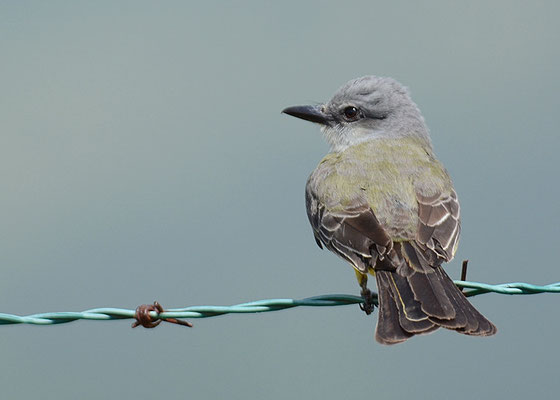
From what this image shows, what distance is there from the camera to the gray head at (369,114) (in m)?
8.12

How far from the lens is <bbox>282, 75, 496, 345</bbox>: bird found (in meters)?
5.31

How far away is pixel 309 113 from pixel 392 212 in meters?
2.54

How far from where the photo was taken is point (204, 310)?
176 inches

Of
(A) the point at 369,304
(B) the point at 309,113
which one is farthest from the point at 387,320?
(B) the point at 309,113

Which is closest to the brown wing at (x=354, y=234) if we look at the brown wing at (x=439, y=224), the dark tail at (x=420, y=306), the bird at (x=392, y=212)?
the bird at (x=392, y=212)

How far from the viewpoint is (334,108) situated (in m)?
8.38

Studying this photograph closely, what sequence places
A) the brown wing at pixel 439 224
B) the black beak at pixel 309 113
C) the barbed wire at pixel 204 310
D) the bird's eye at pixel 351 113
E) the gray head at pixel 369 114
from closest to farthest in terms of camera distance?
1. the barbed wire at pixel 204 310
2. the brown wing at pixel 439 224
3. the gray head at pixel 369 114
4. the bird's eye at pixel 351 113
5. the black beak at pixel 309 113

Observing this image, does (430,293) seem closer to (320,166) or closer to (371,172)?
(371,172)

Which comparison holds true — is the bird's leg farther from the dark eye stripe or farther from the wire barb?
the dark eye stripe

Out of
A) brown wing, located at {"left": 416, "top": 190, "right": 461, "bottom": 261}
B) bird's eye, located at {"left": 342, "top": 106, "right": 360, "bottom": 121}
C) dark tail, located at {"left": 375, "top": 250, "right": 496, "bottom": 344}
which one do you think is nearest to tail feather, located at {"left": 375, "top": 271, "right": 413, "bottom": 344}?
dark tail, located at {"left": 375, "top": 250, "right": 496, "bottom": 344}

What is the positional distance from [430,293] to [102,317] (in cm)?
212

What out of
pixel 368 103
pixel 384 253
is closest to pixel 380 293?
pixel 384 253

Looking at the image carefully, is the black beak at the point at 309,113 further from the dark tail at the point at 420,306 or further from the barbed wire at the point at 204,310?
the barbed wire at the point at 204,310

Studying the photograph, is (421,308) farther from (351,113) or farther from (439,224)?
(351,113)
